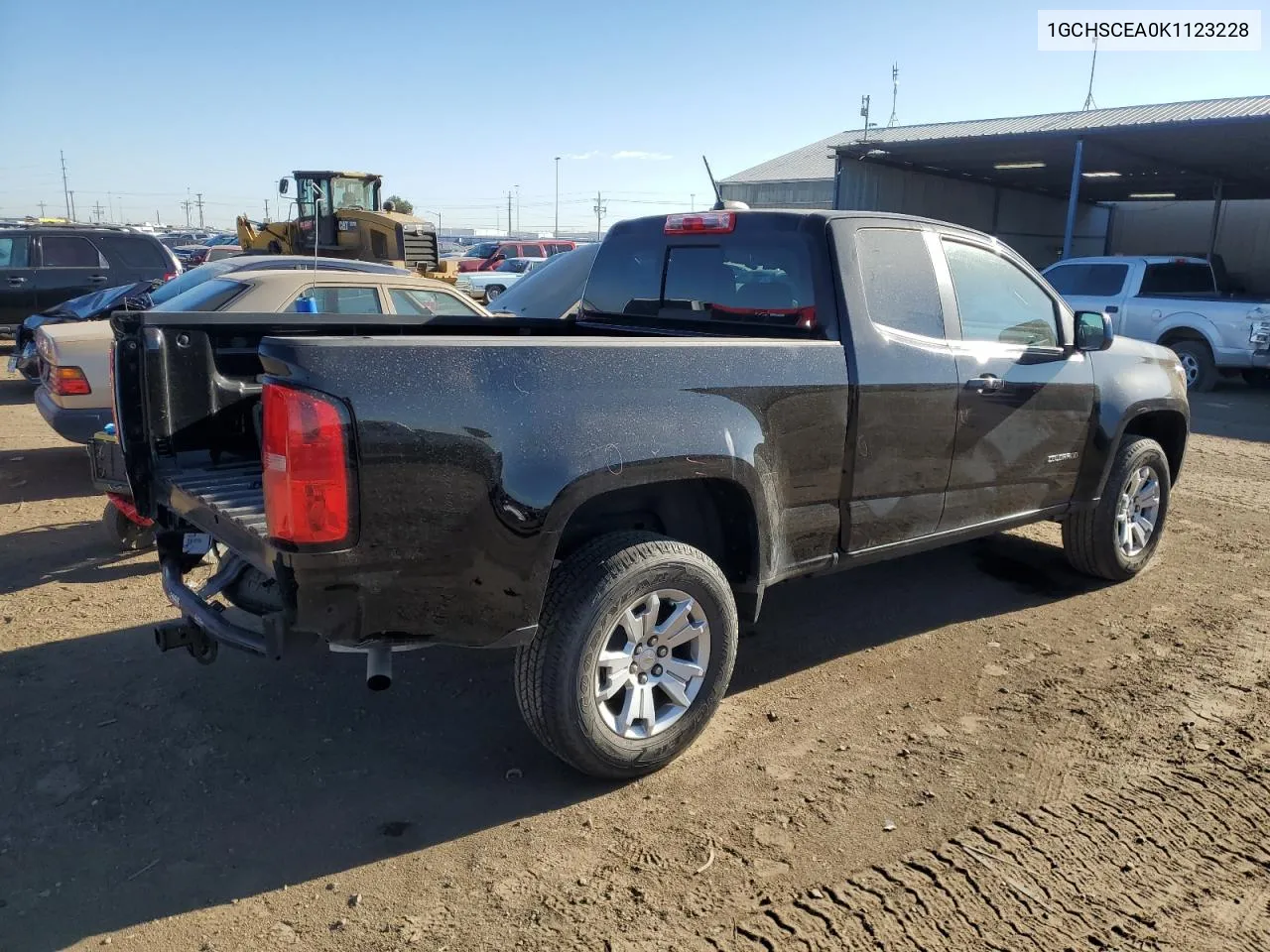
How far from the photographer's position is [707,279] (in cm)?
439

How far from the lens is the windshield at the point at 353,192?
72.0 ft

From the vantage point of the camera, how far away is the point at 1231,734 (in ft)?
12.3

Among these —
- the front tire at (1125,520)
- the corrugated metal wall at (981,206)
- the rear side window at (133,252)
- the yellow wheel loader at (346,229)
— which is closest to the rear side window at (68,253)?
the rear side window at (133,252)

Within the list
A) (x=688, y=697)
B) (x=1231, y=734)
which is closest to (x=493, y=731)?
(x=688, y=697)

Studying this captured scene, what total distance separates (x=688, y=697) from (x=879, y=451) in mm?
1320

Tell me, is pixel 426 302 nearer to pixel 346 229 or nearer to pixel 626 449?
pixel 626 449

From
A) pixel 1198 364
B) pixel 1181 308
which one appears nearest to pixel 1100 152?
pixel 1181 308

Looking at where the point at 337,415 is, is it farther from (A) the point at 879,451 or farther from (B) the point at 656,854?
(A) the point at 879,451

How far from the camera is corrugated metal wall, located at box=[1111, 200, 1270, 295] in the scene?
26.6m

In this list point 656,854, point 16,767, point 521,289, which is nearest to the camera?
point 656,854

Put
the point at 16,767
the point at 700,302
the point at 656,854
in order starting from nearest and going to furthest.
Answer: the point at 656,854 < the point at 16,767 < the point at 700,302

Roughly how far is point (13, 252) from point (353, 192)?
31.9 feet

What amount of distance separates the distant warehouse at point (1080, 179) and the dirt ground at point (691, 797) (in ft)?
48.9

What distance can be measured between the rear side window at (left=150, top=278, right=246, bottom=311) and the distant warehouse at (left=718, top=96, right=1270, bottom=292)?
15.2 metres
